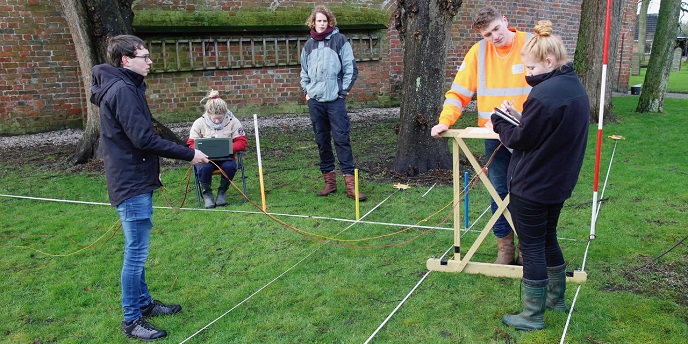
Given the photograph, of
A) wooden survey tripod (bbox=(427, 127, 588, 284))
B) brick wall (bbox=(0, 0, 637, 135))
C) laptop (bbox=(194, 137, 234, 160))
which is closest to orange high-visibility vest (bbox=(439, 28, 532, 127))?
wooden survey tripod (bbox=(427, 127, 588, 284))

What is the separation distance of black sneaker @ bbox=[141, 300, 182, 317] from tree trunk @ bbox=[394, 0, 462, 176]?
166 inches

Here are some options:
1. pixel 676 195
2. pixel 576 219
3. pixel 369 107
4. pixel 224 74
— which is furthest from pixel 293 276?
pixel 369 107

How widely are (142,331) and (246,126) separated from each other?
360 inches

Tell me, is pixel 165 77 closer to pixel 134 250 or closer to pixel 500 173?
pixel 134 250

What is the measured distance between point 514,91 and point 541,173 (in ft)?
3.36

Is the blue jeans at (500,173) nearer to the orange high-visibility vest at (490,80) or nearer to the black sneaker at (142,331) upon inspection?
the orange high-visibility vest at (490,80)

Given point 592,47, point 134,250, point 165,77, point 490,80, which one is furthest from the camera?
point 165,77

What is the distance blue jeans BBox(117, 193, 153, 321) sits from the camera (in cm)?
362

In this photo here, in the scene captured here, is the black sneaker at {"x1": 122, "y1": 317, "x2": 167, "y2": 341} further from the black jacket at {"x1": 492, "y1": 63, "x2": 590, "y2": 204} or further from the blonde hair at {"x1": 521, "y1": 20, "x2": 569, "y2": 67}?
the blonde hair at {"x1": 521, "y1": 20, "x2": 569, "y2": 67}

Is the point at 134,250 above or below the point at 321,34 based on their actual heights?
below

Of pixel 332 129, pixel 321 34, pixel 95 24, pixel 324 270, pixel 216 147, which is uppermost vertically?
pixel 95 24

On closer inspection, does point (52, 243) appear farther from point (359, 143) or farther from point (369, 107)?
point (369, 107)

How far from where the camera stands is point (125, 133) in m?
3.53

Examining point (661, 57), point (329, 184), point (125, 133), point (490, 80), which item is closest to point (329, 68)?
point (329, 184)
